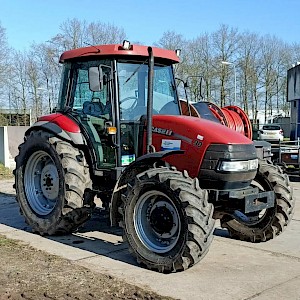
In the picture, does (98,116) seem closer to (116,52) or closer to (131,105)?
(131,105)

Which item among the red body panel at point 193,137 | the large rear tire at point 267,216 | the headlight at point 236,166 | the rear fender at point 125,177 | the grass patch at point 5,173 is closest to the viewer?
the headlight at point 236,166

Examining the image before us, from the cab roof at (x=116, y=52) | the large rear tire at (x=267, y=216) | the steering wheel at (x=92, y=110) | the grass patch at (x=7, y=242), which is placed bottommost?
Answer: the grass patch at (x=7, y=242)

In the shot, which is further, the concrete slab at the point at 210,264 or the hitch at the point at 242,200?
the hitch at the point at 242,200

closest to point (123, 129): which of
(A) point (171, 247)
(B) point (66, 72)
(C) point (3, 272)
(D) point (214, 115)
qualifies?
(B) point (66, 72)

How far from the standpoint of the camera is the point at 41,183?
6.97m

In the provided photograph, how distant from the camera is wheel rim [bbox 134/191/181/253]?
5078 mm

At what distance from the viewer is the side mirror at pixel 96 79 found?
5707 mm

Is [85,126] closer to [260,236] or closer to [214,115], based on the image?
[260,236]

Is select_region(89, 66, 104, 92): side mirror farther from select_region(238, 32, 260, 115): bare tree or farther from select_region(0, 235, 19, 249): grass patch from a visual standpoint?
select_region(238, 32, 260, 115): bare tree

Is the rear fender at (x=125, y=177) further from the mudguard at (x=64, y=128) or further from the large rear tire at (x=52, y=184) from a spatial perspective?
the mudguard at (x=64, y=128)

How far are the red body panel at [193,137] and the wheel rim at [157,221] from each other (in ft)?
1.77

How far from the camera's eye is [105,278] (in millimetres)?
4809

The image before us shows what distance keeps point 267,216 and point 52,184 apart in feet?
9.56

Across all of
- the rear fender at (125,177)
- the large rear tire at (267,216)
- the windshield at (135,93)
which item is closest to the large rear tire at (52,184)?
the rear fender at (125,177)
